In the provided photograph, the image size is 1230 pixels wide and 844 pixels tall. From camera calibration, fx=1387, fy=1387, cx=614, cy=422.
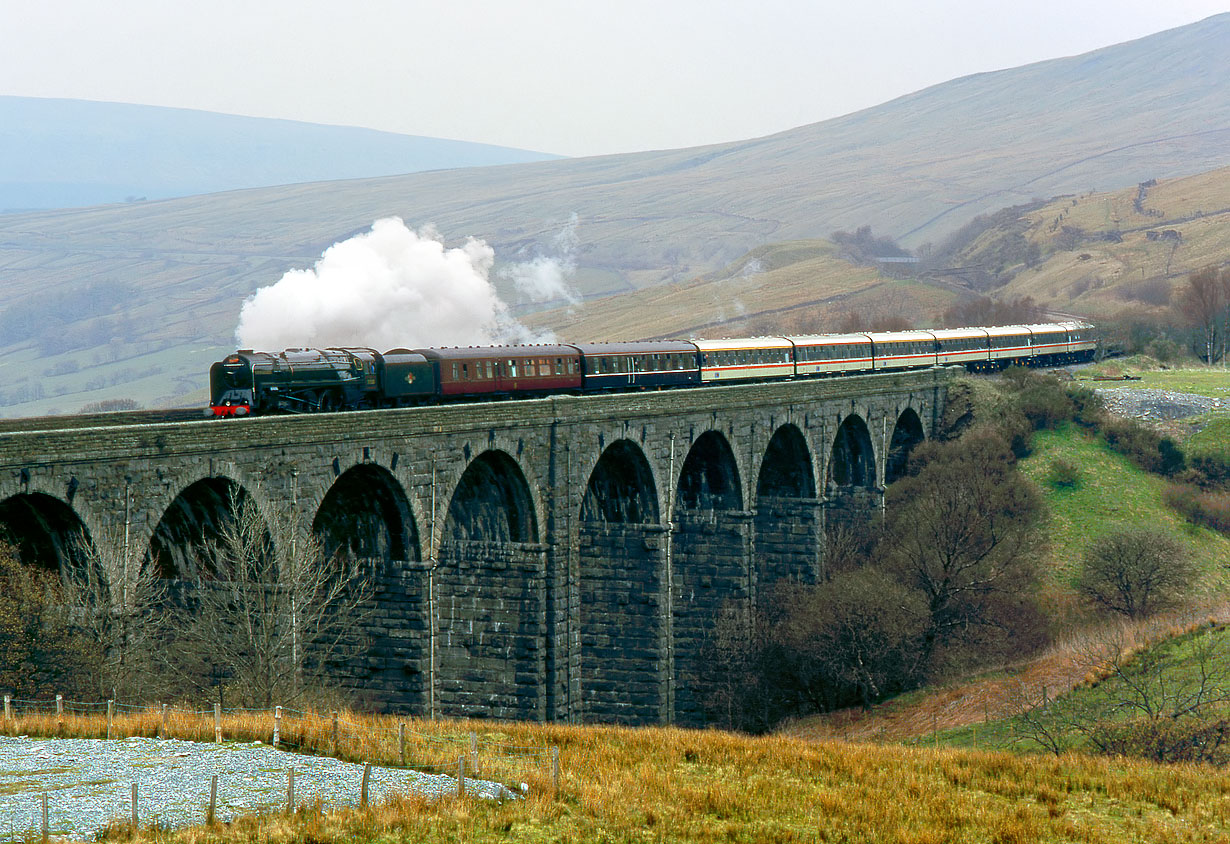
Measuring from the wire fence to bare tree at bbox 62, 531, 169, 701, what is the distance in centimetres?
71

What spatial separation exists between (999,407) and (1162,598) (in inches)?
831

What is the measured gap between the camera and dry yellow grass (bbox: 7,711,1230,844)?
19.1 metres

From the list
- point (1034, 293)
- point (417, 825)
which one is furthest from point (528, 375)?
point (1034, 293)

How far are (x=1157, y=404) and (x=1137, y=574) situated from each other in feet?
80.6

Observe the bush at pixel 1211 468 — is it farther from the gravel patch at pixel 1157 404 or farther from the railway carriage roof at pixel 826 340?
the railway carriage roof at pixel 826 340

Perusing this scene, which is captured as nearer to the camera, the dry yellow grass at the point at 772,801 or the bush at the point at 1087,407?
the dry yellow grass at the point at 772,801

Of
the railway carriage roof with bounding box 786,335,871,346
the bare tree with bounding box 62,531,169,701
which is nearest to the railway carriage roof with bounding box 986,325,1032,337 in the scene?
the railway carriage roof with bounding box 786,335,871,346

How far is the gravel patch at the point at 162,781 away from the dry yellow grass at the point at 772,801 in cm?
68

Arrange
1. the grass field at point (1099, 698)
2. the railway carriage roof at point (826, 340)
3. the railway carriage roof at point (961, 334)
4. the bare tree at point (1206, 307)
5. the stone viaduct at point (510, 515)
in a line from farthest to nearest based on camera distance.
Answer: the bare tree at point (1206, 307)
the railway carriage roof at point (961, 334)
the railway carriage roof at point (826, 340)
the grass field at point (1099, 698)
the stone viaduct at point (510, 515)

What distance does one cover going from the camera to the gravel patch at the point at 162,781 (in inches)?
721

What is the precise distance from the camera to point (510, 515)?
39969 mm

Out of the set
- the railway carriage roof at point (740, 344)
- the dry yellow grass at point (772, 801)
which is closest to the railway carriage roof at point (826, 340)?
the railway carriage roof at point (740, 344)

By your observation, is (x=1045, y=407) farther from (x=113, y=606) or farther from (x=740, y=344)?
(x=113, y=606)

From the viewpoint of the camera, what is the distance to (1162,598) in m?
52.7
